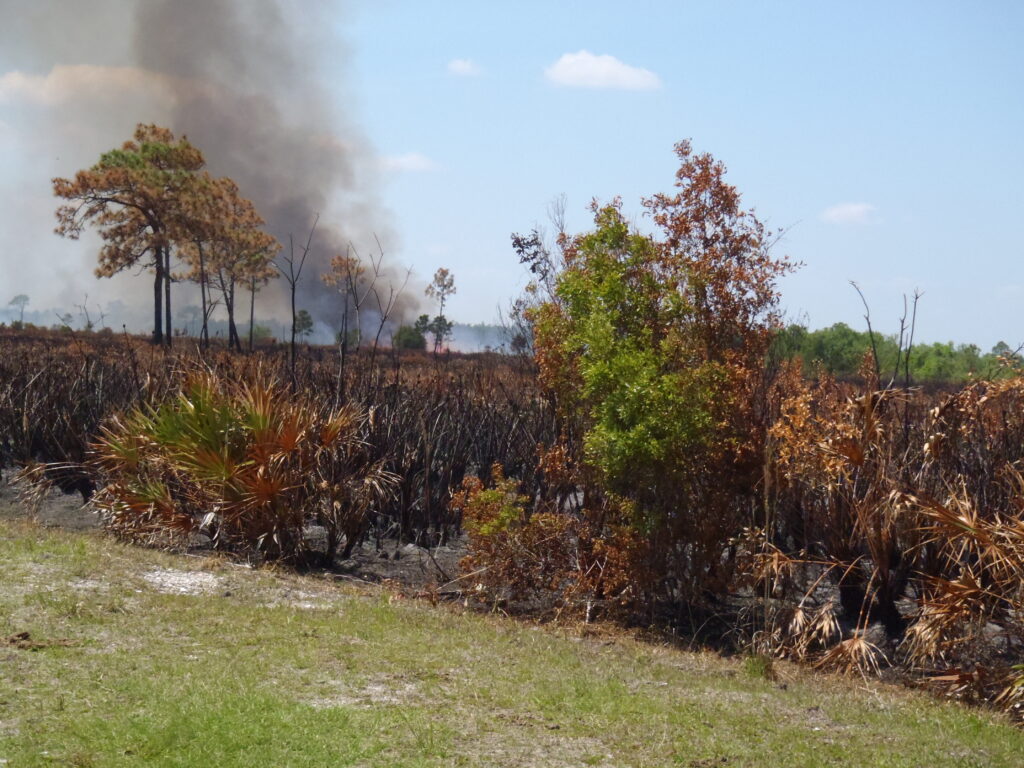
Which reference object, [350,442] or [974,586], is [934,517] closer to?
[974,586]

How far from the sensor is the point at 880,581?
32.9 feet

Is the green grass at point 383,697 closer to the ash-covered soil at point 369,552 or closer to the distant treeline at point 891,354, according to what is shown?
the ash-covered soil at point 369,552

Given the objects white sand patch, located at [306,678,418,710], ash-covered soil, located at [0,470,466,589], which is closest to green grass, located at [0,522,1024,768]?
white sand patch, located at [306,678,418,710]

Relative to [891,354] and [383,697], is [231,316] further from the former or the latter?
[891,354]

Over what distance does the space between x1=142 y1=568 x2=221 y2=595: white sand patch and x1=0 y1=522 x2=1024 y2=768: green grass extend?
0.52ft

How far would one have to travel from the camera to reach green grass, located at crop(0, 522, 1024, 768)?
5680mm

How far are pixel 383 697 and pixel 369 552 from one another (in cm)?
695

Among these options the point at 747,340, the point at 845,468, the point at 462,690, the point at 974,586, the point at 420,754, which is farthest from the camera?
the point at 747,340

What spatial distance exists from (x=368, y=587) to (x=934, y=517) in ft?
17.3

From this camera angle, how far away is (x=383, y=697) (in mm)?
6559

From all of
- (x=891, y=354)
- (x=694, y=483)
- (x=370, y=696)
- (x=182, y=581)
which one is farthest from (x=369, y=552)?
(x=891, y=354)

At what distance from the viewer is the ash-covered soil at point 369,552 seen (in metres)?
12.0

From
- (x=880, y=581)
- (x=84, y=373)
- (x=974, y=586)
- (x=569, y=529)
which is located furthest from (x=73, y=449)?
(x=974, y=586)

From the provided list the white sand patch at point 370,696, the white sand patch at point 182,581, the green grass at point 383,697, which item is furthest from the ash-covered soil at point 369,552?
the white sand patch at point 370,696
